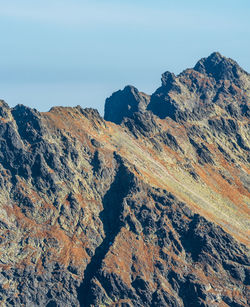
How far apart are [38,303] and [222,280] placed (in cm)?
5523

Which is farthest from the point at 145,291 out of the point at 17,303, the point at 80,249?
the point at 17,303

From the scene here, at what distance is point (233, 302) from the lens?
7589 inches

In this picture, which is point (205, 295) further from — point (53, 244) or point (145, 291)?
point (53, 244)

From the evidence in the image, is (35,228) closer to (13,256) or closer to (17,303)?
(13,256)

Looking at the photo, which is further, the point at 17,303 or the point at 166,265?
the point at 166,265

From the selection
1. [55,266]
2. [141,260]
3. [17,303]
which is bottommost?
[17,303]

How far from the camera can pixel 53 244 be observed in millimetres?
196375

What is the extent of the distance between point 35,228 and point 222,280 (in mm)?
58130

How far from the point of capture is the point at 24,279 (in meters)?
188

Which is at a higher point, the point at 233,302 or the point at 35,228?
the point at 233,302

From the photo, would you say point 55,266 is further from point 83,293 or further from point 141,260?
point 141,260

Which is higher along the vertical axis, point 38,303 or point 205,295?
point 205,295

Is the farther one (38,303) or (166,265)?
(166,265)

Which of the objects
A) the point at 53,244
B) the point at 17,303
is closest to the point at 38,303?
the point at 17,303
